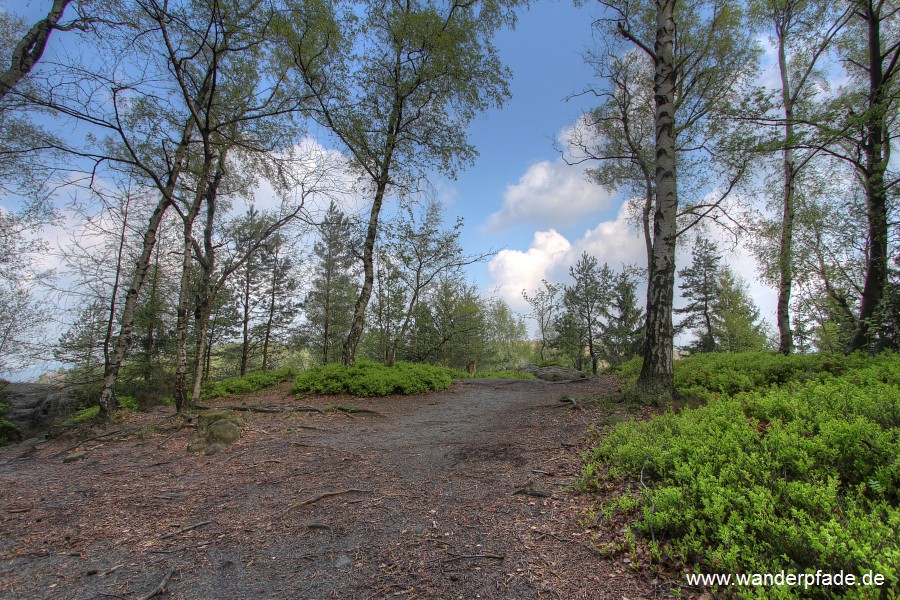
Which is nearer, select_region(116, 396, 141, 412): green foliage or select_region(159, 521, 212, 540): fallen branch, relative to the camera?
select_region(159, 521, 212, 540): fallen branch

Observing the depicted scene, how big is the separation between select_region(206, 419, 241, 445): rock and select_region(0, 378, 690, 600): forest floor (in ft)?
0.59

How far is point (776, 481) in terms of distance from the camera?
229cm

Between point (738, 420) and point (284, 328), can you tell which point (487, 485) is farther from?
point (284, 328)

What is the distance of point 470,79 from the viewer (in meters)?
11.1

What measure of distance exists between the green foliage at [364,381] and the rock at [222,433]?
3466 mm

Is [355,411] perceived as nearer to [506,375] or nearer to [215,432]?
[215,432]

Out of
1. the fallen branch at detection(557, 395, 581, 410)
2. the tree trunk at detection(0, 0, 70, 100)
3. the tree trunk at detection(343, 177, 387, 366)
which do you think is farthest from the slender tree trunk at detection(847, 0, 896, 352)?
the tree trunk at detection(0, 0, 70, 100)

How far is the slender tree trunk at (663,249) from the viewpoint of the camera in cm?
611

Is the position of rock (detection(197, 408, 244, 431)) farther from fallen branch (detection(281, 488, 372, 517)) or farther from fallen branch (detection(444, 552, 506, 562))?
fallen branch (detection(444, 552, 506, 562))

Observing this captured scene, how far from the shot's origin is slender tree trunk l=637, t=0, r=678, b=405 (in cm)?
611

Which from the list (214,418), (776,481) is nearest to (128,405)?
(214,418)

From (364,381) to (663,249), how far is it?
7792mm

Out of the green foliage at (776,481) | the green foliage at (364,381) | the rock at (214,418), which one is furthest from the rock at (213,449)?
the green foliage at (776,481)

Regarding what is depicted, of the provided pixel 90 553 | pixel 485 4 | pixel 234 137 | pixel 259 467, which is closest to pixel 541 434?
pixel 259 467
